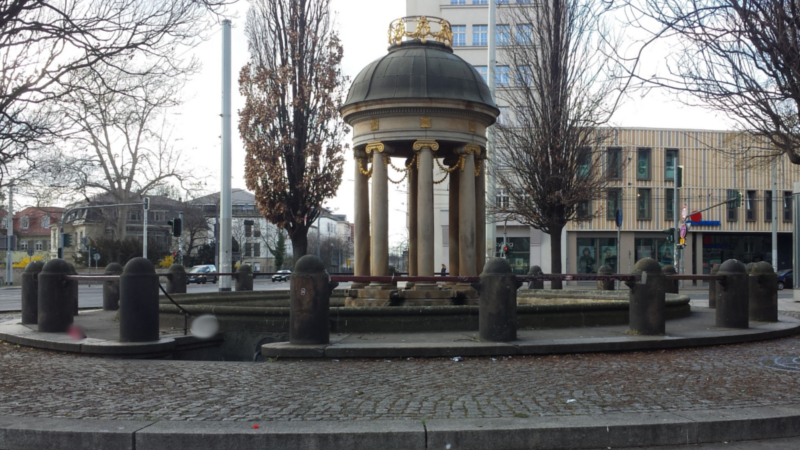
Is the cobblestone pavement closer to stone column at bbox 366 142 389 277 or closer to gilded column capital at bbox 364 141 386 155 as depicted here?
stone column at bbox 366 142 389 277

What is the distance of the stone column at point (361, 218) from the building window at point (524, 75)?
13860 mm

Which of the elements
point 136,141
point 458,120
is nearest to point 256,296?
point 458,120

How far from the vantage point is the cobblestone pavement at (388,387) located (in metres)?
5.98

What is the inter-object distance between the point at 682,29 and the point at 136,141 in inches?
1966

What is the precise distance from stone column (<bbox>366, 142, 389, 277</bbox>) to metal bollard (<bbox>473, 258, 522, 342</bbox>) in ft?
15.6

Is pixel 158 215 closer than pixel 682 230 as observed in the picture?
No

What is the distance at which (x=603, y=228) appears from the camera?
175 ft

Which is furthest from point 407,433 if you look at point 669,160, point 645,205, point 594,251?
point 669,160

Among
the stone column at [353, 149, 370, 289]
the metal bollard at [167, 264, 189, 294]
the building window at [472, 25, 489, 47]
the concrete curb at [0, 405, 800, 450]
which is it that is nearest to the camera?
the concrete curb at [0, 405, 800, 450]

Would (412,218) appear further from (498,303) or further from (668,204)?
(668,204)

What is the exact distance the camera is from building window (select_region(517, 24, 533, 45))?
89.9ft

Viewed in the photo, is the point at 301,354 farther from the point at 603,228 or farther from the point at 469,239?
the point at 603,228

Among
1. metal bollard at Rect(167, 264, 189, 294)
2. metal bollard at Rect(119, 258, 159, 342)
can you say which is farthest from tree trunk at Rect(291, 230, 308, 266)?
metal bollard at Rect(119, 258, 159, 342)

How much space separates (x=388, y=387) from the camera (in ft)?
23.1
